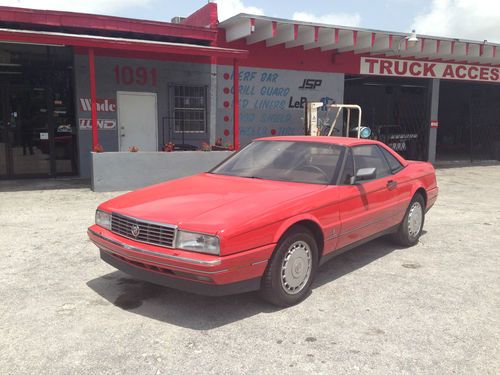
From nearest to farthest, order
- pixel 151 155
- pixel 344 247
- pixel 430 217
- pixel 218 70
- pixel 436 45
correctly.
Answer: pixel 344 247 → pixel 430 217 → pixel 151 155 → pixel 218 70 → pixel 436 45

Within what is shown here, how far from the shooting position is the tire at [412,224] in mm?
5465

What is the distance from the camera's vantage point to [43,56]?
10.7m

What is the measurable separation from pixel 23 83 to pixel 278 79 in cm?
680

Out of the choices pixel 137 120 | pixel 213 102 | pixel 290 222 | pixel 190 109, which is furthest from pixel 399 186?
pixel 137 120

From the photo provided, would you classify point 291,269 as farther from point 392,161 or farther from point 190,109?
point 190,109

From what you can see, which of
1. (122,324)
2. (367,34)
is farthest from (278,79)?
(122,324)

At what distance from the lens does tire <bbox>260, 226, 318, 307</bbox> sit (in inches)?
140

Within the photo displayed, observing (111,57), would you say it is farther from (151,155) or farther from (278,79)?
(278,79)

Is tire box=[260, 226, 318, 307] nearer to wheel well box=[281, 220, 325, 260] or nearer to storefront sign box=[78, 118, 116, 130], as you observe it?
wheel well box=[281, 220, 325, 260]

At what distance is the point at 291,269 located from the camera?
12.2ft

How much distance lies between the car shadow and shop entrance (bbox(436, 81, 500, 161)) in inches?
619

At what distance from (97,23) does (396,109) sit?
43.8ft

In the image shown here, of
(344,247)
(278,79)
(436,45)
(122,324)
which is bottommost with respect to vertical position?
(122,324)

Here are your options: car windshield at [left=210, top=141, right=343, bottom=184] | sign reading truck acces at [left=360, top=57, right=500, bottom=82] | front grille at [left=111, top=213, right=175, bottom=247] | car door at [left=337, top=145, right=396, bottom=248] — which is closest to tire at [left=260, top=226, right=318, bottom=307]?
car door at [left=337, top=145, right=396, bottom=248]
